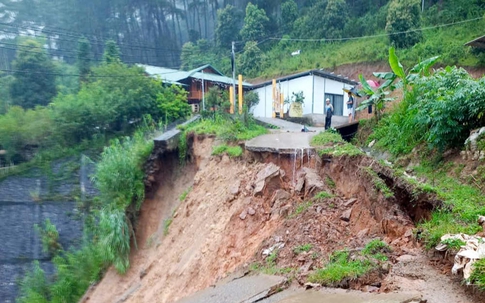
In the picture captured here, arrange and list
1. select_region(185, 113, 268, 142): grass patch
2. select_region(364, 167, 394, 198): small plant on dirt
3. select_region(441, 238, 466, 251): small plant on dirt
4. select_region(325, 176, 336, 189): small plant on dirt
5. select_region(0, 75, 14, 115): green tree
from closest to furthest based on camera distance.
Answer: select_region(441, 238, 466, 251): small plant on dirt, select_region(364, 167, 394, 198): small plant on dirt, select_region(325, 176, 336, 189): small plant on dirt, select_region(185, 113, 268, 142): grass patch, select_region(0, 75, 14, 115): green tree

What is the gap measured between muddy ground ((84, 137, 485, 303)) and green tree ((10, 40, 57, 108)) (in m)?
13.1

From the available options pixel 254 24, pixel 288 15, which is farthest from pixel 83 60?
pixel 288 15

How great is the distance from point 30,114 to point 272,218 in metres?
15.5

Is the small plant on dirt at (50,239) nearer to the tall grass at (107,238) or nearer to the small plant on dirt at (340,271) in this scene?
the tall grass at (107,238)

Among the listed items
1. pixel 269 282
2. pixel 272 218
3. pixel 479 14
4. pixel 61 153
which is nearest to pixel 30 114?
pixel 61 153

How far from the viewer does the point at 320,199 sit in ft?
23.7

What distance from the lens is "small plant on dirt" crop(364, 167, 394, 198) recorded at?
6173 millimetres

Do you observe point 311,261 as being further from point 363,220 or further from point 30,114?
point 30,114

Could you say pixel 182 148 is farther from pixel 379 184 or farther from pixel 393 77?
pixel 379 184

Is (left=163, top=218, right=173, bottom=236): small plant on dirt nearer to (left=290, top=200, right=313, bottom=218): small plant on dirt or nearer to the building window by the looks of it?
(left=290, top=200, right=313, bottom=218): small plant on dirt

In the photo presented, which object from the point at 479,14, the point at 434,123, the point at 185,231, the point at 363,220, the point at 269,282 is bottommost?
the point at 185,231

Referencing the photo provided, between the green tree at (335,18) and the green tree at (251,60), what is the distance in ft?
20.5

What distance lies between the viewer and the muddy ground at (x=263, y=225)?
4.85 meters

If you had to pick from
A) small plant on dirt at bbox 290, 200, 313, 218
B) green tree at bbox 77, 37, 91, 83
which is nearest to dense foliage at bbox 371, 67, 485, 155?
small plant on dirt at bbox 290, 200, 313, 218
